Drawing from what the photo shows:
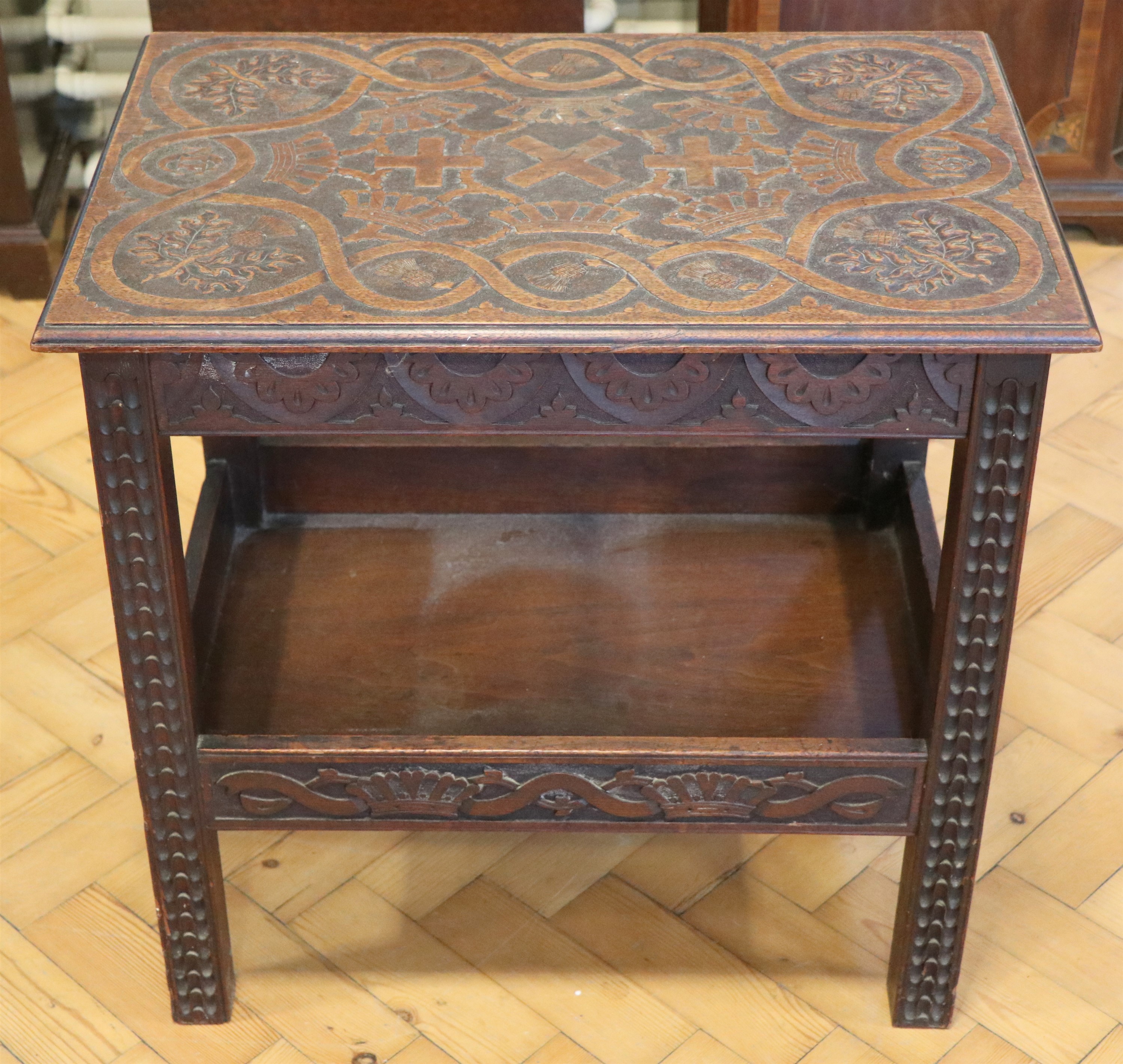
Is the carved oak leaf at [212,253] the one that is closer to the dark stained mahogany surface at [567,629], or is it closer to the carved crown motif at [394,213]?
the carved crown motif at [394,213]

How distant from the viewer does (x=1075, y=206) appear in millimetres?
2955

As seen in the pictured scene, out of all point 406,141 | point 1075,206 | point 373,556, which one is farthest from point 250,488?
point 1075,206

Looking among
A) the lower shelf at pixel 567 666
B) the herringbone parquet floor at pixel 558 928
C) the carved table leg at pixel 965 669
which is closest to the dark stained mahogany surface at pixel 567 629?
the lower shelf at pixel 567 666

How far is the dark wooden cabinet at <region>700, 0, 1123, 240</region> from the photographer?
265 centimetres

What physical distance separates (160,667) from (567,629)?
494mm

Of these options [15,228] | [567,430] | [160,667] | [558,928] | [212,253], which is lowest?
[558,928]

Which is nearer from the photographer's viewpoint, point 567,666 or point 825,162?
point 825,162

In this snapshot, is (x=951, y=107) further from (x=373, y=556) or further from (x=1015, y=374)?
(x=373, y=556)

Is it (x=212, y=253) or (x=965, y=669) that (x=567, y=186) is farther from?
(x=965, y=669)

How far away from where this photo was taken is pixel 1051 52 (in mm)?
2740

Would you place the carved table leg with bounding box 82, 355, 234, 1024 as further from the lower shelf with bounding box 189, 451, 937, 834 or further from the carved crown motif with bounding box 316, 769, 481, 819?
the carved crown motif with bounding box 316, 769, 481, 819

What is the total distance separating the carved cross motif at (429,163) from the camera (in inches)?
59.7

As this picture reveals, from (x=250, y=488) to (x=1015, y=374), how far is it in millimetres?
960

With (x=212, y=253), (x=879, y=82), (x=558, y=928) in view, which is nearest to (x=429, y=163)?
(x=212, y=253)
